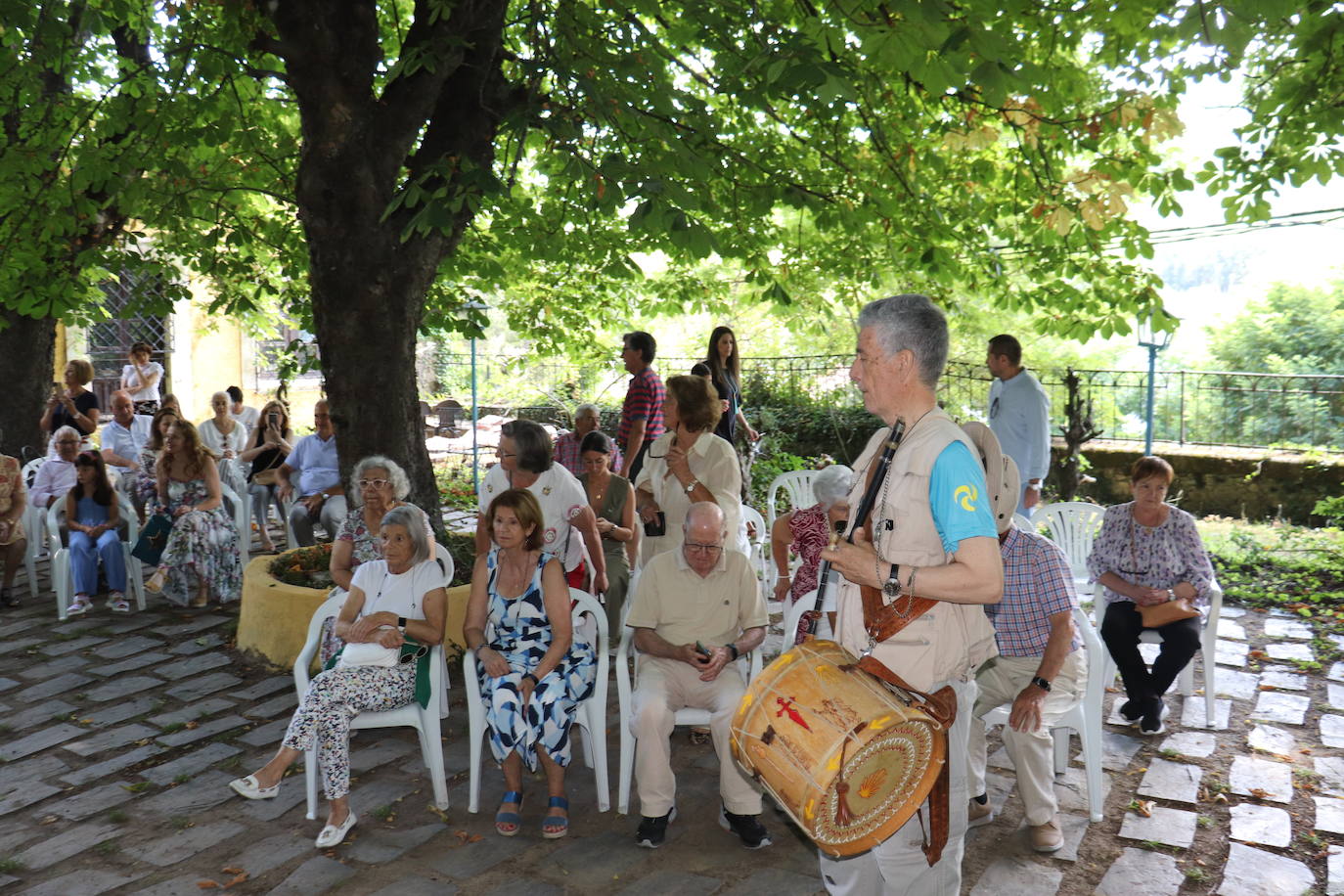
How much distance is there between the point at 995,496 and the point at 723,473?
274 cm

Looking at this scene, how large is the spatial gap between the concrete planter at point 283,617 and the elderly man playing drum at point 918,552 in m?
4.02

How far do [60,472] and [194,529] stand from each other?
1477 millimetres

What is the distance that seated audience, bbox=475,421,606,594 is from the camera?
5.76 meters

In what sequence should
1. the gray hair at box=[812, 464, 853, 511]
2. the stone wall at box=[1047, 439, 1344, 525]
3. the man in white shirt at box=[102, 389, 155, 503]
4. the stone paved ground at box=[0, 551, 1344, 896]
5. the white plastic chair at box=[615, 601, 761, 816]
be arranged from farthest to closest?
the stone wall at box=[1047, 439, 1344, 525] → the man in white shirt at box=[102, 389, 155, 503] → the gray hair at box=[812, 464, 853, 511] → the white plastic chair at box=[615, 601, 761, 816] → the stone paved ground at box=[0, 551, 1344, 896]

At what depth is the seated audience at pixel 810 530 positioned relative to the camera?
516 cm

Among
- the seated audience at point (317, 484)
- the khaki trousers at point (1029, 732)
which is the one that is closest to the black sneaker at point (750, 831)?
the khaki trousers at point (1029, 732)

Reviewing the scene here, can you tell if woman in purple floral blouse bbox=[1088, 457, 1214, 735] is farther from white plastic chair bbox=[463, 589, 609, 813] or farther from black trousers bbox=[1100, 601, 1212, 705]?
white plastic chair bbox=[463, 589, 609, 813]

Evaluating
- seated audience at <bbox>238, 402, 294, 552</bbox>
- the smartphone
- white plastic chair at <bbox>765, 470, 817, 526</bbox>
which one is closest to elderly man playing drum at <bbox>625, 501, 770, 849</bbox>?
the smartphone

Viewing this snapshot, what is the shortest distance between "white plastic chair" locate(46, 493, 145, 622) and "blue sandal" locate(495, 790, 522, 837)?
4831mm

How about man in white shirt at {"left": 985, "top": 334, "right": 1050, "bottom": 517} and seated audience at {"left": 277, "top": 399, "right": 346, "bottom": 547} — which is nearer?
man in white shirt at {"left": 985, "top": 334, "right": 1050, "bottom": 517}

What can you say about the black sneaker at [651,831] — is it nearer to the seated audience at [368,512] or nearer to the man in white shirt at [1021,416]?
the seated audience at [368,512]

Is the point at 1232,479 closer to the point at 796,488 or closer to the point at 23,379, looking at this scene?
the point at 796,488

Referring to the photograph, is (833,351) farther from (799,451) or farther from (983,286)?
(983,286)

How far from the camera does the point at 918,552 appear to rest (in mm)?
2570
